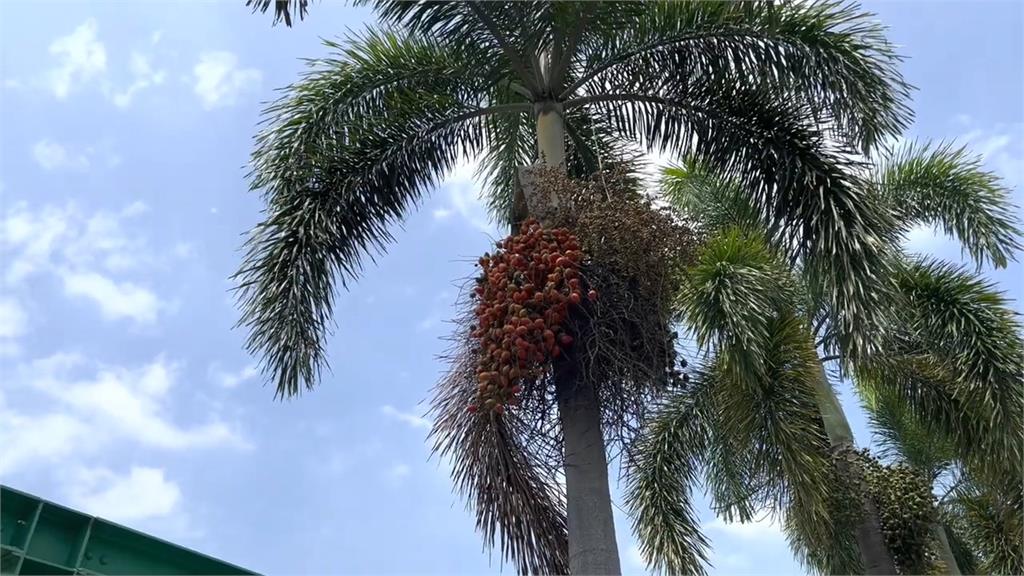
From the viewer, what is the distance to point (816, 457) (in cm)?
909

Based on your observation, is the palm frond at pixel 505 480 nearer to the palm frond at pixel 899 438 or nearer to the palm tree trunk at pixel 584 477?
the palm tree trunk at pixel 584 477

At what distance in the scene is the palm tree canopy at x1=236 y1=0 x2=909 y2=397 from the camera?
24.2ft

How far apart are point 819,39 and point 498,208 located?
139 inches

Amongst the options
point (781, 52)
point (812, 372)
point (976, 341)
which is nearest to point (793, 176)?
point (781, 52)

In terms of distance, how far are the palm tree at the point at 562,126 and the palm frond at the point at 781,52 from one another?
11 millimetres

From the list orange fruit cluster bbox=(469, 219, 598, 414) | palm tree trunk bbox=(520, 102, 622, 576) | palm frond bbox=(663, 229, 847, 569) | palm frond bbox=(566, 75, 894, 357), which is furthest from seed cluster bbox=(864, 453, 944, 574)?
orange fruit cluster bbox=(469, 219, 598, 414)

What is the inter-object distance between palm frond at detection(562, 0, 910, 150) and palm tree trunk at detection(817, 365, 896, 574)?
4056 millimetres

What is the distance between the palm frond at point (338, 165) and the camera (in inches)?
303

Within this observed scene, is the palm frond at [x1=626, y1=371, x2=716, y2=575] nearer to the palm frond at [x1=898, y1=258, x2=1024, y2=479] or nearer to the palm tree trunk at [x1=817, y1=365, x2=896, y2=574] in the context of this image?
the palm tree trunk at [x1=817, y1=365, x2=896, y2=574]

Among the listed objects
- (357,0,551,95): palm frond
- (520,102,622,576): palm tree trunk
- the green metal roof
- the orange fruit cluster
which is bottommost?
the green metal roof

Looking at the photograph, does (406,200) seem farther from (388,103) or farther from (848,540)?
(848,540)

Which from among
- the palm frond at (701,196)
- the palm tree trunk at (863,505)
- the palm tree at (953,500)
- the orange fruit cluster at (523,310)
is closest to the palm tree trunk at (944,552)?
the palm tree at (953,500)

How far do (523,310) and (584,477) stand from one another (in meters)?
1.16

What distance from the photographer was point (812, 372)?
9.28m
